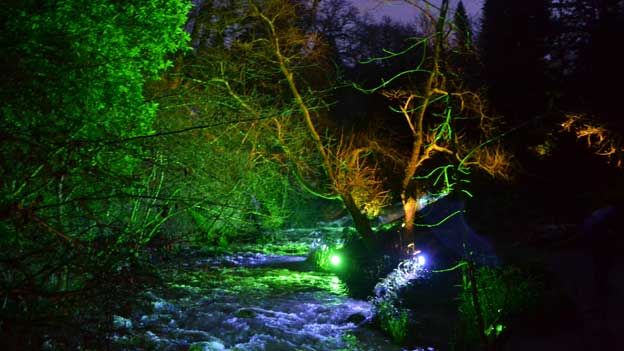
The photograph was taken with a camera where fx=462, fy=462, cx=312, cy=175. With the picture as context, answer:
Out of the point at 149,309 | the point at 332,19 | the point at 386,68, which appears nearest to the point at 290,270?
the point at 149,309

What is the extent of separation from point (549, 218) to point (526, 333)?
11874 mm

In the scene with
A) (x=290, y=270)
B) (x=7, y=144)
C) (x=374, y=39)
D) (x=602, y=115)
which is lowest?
(x=290, y=270)

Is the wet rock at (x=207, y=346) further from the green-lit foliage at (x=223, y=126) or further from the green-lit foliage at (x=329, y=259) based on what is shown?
the green-lit foliage at (x=329, y=259)

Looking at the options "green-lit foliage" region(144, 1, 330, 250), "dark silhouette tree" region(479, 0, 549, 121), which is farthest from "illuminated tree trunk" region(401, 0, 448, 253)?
"dark silhouette tree" region(479, 0, 549, 121)

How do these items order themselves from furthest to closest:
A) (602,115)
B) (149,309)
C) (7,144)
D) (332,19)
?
(332,19) → (602,115) → (149,309) → (7,144)

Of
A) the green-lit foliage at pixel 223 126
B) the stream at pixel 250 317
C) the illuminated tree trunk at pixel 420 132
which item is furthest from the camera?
the illuminated tree trunk at pixel 420 132

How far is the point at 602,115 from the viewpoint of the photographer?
16.4 meters

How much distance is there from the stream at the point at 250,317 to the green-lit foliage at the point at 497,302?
4.04 ft

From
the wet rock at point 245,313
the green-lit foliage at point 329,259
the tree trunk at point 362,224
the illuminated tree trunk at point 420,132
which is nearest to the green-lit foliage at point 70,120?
the wet rock at point 245,313

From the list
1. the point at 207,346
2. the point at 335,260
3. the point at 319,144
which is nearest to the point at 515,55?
the point at 335,260

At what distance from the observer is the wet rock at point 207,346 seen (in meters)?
7.19

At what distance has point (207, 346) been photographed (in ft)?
24.1

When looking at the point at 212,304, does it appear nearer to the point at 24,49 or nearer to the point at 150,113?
the point at 150,113

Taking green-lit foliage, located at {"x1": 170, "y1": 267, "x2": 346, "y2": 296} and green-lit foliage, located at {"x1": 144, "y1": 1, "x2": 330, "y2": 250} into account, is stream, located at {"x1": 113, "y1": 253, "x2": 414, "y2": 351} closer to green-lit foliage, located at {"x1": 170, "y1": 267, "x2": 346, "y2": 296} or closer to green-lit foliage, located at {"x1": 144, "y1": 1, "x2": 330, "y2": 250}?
green-lit foliage, located at {"x1": 170, "y1": 267, "x2": 346, "y2": 296}
